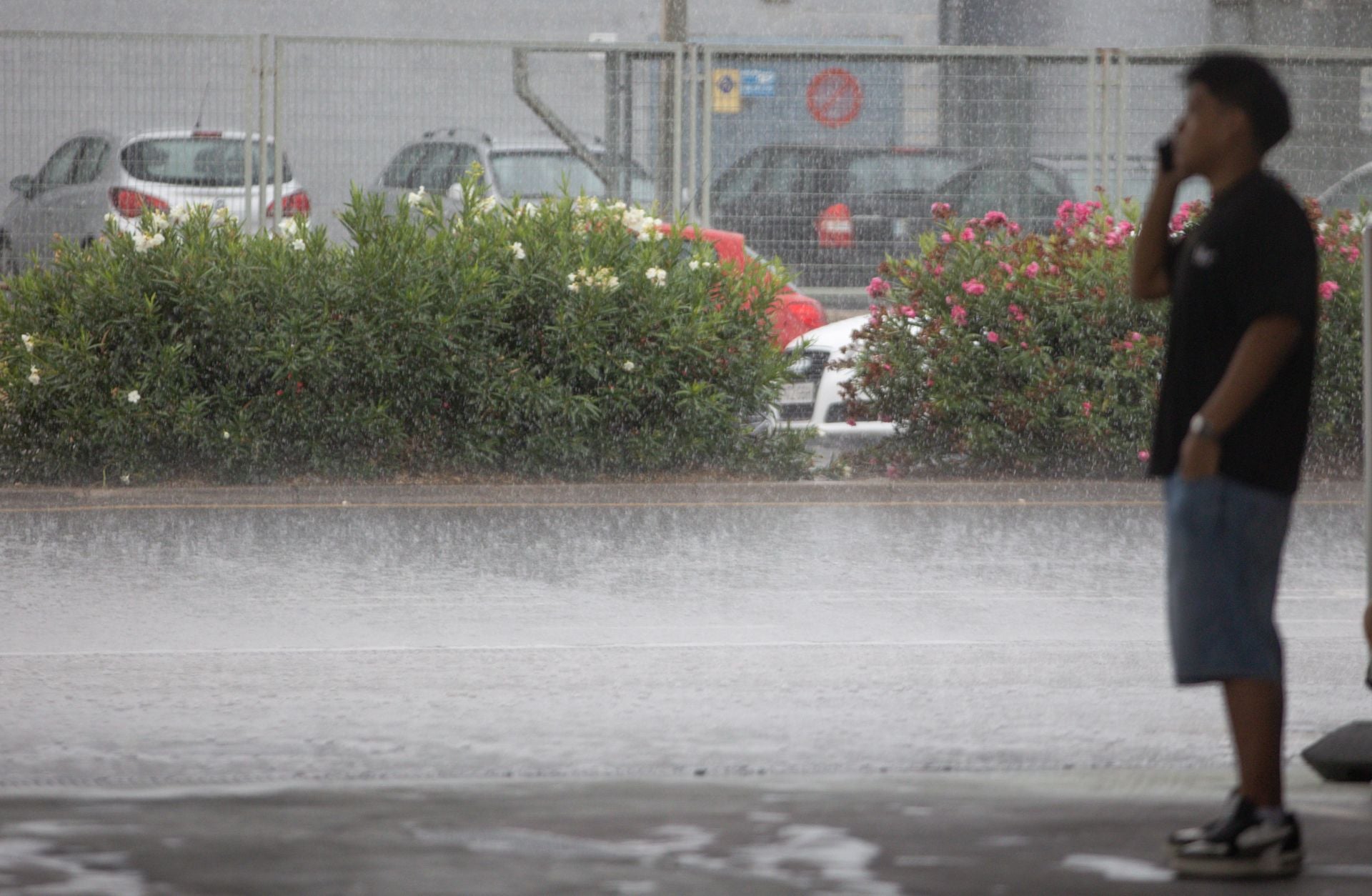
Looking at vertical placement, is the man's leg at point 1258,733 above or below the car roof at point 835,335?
below

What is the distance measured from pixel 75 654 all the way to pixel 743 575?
9.77 feet

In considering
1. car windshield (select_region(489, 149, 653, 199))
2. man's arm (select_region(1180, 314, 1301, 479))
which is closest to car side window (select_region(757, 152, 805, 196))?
car windshield (select_region(489, 149, 653, 199))

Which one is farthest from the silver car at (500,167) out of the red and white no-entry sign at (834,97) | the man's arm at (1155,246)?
the man's arm at (1155,246)

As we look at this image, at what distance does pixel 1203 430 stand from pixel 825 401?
30.8 feet

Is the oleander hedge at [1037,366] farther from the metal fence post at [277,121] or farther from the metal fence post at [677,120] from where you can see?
the metal fence post at [277,121]

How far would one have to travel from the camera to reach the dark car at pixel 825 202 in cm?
1689

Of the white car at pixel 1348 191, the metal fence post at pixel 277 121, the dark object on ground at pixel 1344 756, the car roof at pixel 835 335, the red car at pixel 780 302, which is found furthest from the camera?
the white car at pixel 1348 191

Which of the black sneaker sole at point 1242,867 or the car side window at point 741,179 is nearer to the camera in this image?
the black sneaker sole at point 1242,867

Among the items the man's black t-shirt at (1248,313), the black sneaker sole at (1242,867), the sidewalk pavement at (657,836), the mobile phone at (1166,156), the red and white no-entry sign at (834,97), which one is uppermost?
the red and white no-entry sign at (834,97)

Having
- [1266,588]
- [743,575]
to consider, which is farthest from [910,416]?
[1266,588]

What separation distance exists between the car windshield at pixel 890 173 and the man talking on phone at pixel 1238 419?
507 inches

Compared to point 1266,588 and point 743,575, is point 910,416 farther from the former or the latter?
point 1266,588

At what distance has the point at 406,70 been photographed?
649 inches

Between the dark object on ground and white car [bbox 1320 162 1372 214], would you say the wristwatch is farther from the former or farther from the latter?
white car [bbox 1320 162 1372 214]
